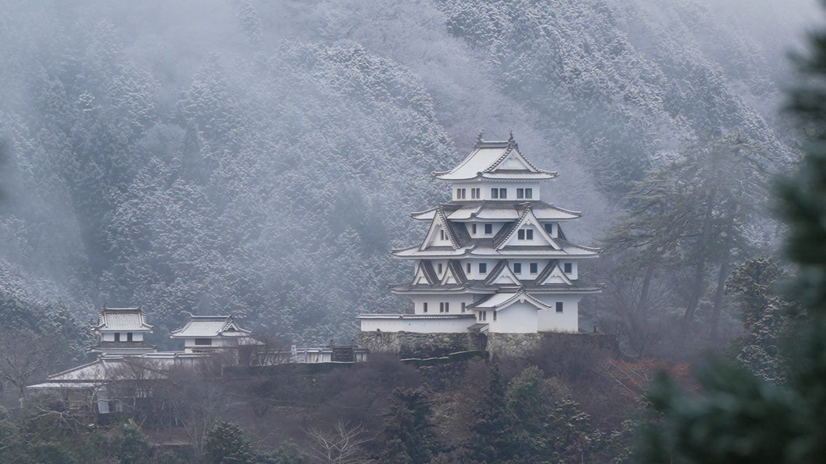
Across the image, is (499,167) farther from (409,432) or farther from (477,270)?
(409,432)

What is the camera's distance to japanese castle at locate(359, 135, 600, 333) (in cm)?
4834

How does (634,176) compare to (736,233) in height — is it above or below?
above

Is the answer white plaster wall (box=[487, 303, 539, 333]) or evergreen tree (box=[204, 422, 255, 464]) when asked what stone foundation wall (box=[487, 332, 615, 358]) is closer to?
white plaster wall (box=[487, 303, 539, 333])

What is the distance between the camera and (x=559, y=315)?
162 ft

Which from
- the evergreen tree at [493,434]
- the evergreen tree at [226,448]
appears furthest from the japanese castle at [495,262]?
the evergreen tree at [226,448]

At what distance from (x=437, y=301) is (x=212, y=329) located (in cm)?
→ 776

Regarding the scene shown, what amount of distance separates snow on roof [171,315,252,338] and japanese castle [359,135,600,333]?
15.4 ft

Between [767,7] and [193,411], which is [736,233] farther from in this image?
[767,7]

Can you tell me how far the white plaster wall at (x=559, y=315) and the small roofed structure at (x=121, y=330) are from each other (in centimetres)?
1342

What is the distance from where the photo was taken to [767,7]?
330 ft

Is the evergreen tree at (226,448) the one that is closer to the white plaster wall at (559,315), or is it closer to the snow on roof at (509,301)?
the snow on roof at (509,301)

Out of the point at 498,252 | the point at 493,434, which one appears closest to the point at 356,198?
the point at 498,252

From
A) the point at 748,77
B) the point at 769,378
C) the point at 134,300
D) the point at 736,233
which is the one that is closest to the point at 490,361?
the point at 769,378

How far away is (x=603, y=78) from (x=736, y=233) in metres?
30.3
